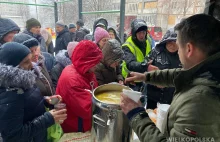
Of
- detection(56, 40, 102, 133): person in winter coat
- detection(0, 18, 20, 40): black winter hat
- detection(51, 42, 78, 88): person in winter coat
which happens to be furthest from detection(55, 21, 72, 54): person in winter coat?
detection(56, 40, 102, 133): person in winter coat

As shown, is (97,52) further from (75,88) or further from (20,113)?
(20,113)

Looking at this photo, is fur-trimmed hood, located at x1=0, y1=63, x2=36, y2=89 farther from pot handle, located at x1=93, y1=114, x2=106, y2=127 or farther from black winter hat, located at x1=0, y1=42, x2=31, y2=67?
pot handle, located at x1=93, y1=114, x2=106, y2=127

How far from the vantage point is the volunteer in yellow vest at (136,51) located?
221cm

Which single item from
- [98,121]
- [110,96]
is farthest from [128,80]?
[98,121]

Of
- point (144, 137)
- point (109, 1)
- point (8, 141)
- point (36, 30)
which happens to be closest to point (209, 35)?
point (144, 137)

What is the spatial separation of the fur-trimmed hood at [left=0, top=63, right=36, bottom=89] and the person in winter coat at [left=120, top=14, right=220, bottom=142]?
572 millimetres

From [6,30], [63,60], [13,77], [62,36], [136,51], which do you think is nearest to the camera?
[13,77]

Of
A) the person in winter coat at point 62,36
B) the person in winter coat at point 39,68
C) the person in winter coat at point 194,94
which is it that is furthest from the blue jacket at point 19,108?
the person in winter coat at point 62,36

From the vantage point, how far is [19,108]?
3.15ft

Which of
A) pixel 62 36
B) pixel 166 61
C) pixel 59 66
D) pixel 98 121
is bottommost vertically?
pixel 98 121

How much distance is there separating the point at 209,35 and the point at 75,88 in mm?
921

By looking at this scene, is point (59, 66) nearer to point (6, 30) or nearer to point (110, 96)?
point (6, 30)

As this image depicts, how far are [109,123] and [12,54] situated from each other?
718 millimetres

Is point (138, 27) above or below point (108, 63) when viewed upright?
above
